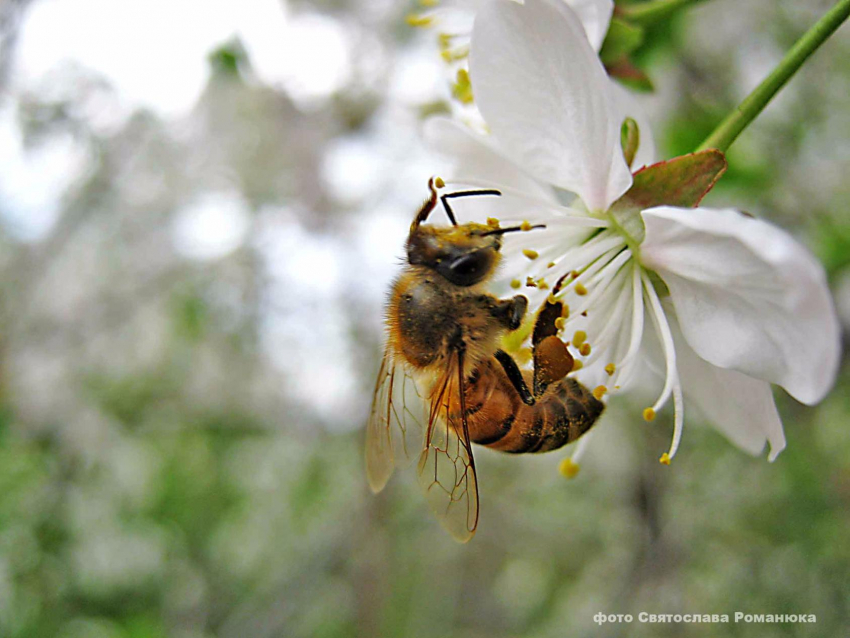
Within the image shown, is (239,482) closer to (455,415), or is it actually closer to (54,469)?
(54,469)

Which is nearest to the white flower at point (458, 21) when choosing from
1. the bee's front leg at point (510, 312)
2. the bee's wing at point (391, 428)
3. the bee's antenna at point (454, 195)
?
the bee's antenna at point (454, 195)

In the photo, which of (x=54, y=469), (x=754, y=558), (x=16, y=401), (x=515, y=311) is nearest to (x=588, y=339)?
(x=515, y=311)

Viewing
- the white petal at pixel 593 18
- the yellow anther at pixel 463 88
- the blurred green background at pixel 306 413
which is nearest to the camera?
the white petal at pixel 593 18

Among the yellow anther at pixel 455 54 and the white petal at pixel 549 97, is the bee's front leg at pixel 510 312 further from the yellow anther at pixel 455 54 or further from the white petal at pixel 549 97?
the yellow anther at pixel 455 54

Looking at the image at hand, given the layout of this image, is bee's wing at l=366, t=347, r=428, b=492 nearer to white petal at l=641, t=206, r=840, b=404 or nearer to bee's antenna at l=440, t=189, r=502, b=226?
bee's antenna at l=440, t=189, r=502, b=226

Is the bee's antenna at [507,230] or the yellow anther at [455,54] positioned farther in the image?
the yellow anther at [455,54]

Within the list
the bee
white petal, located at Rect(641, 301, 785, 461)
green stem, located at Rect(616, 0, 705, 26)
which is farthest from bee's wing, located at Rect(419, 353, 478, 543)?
green stem, located at Rect(616, 0, 705, 26)
